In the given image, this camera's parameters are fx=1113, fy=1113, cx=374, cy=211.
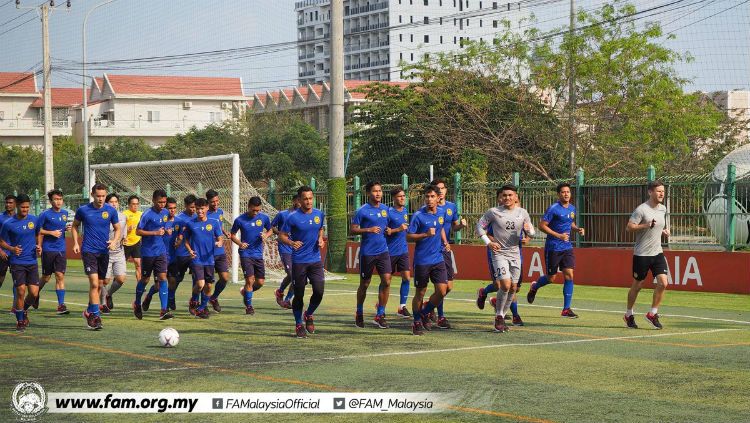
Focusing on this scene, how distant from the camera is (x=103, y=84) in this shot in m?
99.2

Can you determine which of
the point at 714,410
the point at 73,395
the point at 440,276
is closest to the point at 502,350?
the point at 440,276

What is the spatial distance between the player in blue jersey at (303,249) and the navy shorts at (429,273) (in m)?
1.34

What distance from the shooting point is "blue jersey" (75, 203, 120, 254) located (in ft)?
53.0

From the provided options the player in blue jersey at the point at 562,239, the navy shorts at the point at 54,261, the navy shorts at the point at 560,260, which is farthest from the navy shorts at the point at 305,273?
the navy shorts at the point at 54,261

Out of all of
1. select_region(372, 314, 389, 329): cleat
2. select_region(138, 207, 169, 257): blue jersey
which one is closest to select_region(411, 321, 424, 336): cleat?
select_region(372, 314, 389, 329): cleat

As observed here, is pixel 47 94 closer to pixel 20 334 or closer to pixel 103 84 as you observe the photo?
pixel 20 334

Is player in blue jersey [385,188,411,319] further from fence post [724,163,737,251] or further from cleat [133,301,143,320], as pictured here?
fence post [724,163,737,251]

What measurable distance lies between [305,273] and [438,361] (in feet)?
9.97

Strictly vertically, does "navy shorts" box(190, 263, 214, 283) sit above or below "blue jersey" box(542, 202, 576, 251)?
below

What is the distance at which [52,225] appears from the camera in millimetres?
17031

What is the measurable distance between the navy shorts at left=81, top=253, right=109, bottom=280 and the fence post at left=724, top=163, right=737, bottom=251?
12062 millimetres

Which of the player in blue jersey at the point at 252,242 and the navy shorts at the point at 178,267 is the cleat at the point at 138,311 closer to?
the navy shorts at the point at 178,267

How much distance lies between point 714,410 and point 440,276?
20.7 ft

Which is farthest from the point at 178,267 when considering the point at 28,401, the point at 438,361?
the point at 28,401
